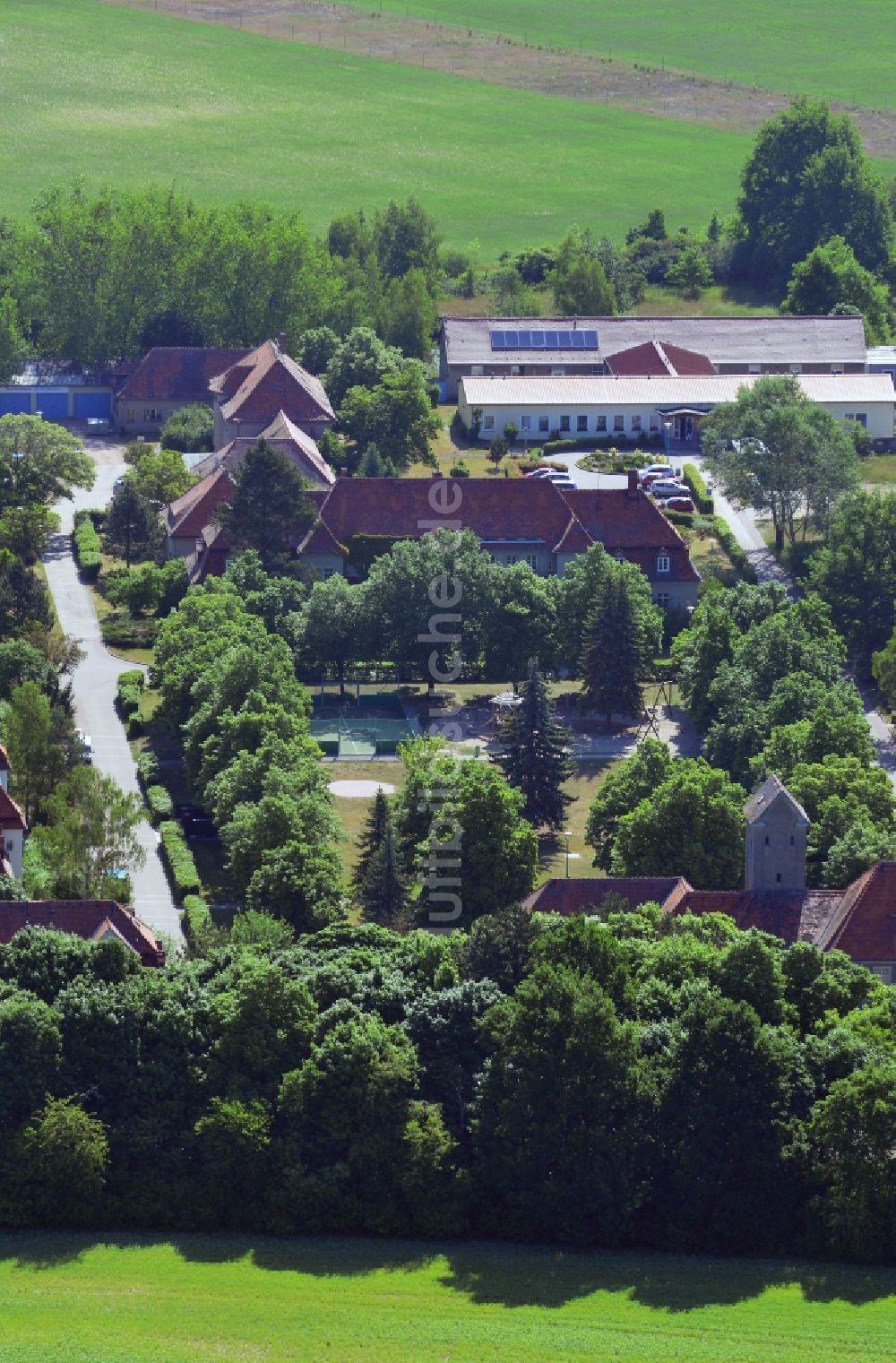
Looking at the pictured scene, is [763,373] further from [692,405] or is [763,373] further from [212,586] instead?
[212,586]

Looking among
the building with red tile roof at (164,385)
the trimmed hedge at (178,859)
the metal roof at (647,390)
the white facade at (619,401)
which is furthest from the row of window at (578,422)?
the trimmed hedge at (178,859)

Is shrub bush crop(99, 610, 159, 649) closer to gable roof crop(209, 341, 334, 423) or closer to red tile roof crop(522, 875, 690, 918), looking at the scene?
gable roof crop(209, 341, 334, 423)

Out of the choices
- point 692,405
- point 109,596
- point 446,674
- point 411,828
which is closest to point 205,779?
point 411,828

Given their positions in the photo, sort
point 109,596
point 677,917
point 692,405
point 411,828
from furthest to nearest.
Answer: point 692,405 < point 109,596 < point 411,828 < point 677,917

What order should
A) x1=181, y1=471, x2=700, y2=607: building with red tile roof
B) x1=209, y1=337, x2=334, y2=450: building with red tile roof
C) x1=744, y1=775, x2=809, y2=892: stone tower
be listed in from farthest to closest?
1. x1=209, y1=337, x2=334, y2=450: building with red tile roof
2. x1=181, y1=471, x2=700, y2=607: building with red tile roof
3. x1=744, y1=775, x2=809, y2=892: stone tower

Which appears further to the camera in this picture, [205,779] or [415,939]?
[205,779]

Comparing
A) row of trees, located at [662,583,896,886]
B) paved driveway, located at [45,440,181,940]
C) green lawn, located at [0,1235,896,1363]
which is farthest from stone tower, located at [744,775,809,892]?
paved driveway, located at [45,440,181,940]

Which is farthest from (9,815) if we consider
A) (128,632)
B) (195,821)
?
(128,632)
